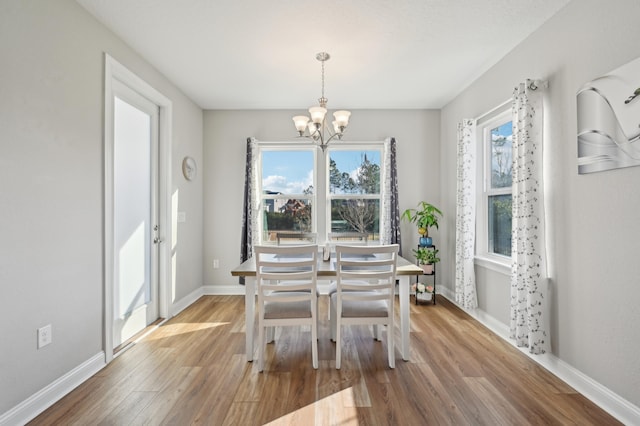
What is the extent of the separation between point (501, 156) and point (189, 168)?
368 cm

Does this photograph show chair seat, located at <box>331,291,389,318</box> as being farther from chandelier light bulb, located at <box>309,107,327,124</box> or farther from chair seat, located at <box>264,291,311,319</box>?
chandelier light bulb, located at <box>309,107,327,124</box>

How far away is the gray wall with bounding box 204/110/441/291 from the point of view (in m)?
4.80

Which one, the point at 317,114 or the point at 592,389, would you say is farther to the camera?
the point at 317,114

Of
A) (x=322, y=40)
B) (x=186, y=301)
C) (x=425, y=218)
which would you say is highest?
(x=322, y=40)

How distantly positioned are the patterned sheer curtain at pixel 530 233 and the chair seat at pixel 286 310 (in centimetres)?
168

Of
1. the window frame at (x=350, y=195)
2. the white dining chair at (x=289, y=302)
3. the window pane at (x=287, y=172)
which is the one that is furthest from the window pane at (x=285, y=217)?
the white dining chair at (x=289, y=302)

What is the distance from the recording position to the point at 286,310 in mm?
2586

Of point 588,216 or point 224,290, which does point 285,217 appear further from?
point 588,216

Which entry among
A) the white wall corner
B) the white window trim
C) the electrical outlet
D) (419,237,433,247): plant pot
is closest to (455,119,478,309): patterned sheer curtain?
the white window trim

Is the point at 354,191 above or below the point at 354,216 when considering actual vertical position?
above

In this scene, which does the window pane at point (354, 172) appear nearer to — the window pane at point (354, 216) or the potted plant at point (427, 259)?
the window pane at point (354, 216)

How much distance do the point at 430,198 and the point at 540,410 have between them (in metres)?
3.18

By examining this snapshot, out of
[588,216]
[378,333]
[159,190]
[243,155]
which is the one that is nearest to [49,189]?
[159,190]

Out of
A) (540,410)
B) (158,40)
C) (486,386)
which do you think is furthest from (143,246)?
(540,410)
